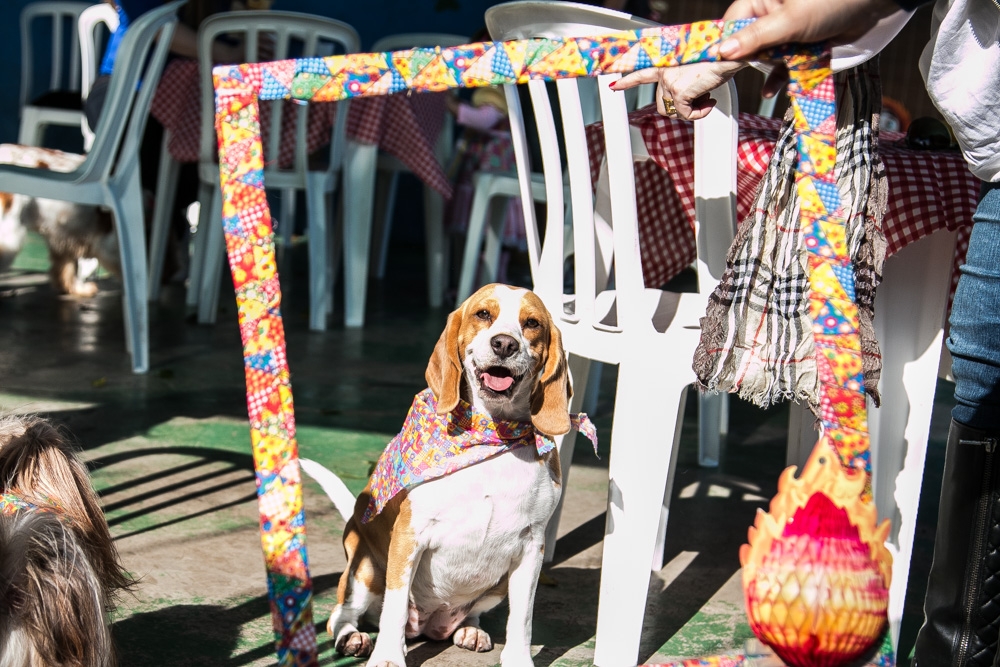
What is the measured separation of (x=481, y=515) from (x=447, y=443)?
0.16 metres

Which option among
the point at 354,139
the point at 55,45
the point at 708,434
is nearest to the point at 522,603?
the point at 708,434

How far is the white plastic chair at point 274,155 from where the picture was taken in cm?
504

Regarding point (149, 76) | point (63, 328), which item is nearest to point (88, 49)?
point (63, 328)

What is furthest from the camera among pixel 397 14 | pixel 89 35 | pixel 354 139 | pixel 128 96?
pixel 397 14

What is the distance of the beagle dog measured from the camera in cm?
204

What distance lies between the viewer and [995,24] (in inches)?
65.8

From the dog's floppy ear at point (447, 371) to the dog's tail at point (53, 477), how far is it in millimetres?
688

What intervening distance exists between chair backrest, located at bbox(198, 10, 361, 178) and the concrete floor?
0.94 meters

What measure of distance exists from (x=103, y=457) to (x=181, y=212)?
362cm

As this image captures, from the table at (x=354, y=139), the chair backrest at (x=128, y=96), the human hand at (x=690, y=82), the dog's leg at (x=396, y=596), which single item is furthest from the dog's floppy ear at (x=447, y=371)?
the table at (x=354, y=139)

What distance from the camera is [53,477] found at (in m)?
1.63

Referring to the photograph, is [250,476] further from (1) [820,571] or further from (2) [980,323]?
(1) [820,571]

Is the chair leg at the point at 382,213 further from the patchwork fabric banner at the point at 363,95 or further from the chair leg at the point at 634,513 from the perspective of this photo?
the patchwork fabric banner at the point at 363,95

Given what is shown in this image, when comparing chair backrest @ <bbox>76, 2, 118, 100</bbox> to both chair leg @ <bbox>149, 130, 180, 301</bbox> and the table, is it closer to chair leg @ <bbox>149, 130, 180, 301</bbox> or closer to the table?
chair leg @ <bbox>149, 130, 180, 301</bbox>
